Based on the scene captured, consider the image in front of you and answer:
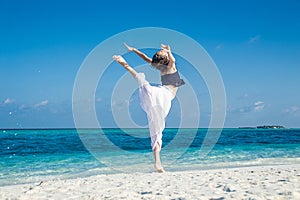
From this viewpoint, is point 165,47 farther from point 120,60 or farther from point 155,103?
point 155,103

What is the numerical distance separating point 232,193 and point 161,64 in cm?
305

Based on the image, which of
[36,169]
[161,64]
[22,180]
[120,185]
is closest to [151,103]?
[161,64]

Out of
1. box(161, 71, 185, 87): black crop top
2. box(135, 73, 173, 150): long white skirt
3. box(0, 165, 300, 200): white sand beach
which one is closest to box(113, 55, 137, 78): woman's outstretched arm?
box(135, 73, 173, 150): long white skirt

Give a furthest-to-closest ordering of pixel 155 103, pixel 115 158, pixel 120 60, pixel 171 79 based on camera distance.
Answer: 1. pixel 115 158
2. pixel 171 79
3. pixel 155 103
4. pixel 120 60

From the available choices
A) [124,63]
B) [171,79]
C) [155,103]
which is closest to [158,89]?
[155,103]

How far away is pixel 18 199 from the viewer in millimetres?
6250

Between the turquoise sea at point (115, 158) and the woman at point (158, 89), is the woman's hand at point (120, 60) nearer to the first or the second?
the woman at point (158, 89)

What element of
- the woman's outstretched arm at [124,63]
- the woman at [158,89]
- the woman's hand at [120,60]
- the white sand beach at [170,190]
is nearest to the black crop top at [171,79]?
the woman at [158,89]

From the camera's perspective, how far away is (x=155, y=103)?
7109 mm

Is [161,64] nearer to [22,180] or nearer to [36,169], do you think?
[22,180]

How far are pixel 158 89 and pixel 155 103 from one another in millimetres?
296

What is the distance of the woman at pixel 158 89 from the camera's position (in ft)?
22.8

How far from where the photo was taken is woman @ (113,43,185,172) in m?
6.94

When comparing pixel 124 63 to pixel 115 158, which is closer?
pixel 124 63
